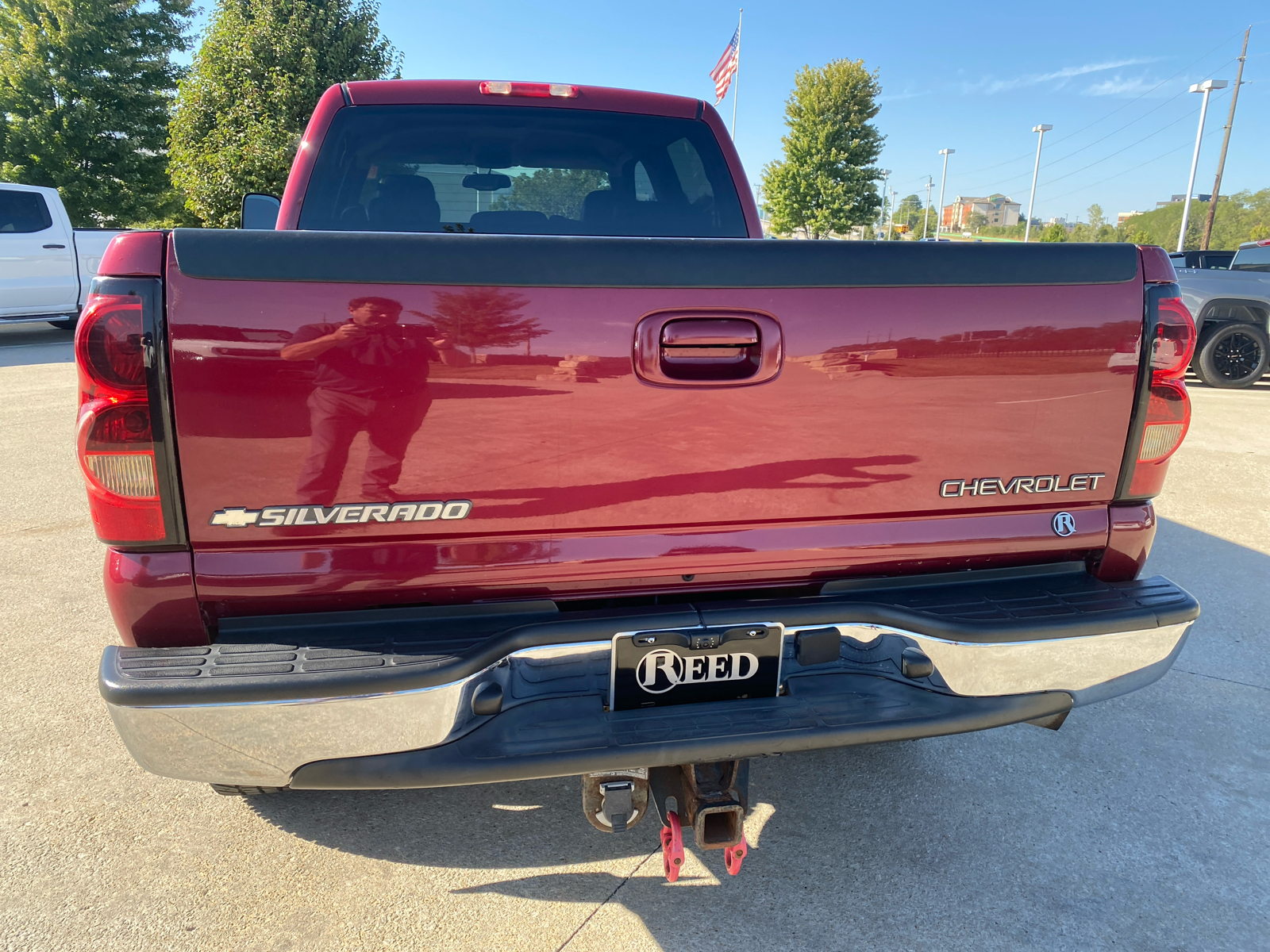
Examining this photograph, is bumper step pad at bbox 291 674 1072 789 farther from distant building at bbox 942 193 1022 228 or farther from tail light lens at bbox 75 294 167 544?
distant building at bbox 942 193 1022 228

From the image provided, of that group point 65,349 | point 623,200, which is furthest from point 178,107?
point 623,200

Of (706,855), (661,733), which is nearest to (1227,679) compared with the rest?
(706,855)

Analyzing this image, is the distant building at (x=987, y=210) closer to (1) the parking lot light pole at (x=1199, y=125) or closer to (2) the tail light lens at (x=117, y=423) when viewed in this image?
(1) the parking lot light pole at (x=1199, y=125)

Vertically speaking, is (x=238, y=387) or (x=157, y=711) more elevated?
(x=238, y=387)

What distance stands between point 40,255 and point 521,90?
11.8 metres

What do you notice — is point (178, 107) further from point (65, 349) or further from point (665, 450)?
point (665, 450)

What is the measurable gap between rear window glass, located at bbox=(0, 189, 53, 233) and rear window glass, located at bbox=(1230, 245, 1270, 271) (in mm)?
15927

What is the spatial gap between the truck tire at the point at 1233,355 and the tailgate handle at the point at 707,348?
10898 millimetres

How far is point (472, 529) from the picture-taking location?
172cm

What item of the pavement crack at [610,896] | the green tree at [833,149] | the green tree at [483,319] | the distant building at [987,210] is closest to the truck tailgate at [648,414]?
the green tree at [483,319]

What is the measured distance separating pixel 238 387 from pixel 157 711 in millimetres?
A: 626

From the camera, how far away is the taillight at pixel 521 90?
114 inches

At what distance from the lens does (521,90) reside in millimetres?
2895

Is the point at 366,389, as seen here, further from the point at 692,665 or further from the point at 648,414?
the point at 692,665
